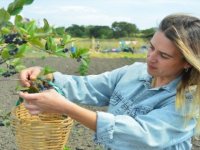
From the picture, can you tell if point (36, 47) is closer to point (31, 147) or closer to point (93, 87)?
point (31, 147)

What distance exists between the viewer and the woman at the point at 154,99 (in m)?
1.83

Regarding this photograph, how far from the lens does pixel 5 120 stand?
2.80 metres

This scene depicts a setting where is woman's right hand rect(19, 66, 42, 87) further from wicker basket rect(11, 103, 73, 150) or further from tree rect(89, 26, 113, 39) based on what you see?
tree rect(89, 26, 113, 39)

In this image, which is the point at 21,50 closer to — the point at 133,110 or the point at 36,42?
the point at 36,42

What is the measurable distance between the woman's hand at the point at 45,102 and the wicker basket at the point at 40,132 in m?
0.20

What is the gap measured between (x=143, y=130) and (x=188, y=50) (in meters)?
0.41

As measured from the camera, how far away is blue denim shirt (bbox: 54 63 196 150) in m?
1.90

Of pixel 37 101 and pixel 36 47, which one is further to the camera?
pixel 37 101

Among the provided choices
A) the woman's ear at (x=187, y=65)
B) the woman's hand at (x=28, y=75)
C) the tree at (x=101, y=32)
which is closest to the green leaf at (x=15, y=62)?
the woman's hand at (x=28, y=75)

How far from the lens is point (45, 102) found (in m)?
1.70

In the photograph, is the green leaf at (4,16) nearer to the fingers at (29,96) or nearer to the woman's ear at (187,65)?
the fingers at (29,96)

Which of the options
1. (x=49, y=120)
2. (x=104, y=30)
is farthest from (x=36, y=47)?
(x=104, y=30)

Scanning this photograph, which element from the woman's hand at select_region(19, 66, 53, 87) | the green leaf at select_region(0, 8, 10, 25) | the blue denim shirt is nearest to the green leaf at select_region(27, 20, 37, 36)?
the green leaf at select_region(0, 8, 10, 25)

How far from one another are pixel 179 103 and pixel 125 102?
333 millimetres
